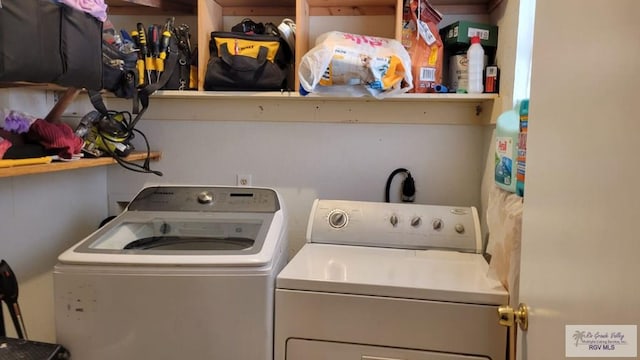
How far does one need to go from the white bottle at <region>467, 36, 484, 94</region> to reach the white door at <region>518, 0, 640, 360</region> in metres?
0.85

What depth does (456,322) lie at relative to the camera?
1324 mm

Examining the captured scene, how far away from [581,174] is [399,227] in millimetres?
1128

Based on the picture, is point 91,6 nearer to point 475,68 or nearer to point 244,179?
point 244,179

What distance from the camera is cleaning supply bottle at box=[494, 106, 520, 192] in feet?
4.32

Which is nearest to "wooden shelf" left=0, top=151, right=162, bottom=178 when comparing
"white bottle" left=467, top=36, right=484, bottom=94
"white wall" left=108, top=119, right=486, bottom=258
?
"white wall" left=108, top=119, right=486, bottom=258

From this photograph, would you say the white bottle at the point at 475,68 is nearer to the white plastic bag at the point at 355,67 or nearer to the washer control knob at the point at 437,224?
the white plastic bag at the point at 355,67

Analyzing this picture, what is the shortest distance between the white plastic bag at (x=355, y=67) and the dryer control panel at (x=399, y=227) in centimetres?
47

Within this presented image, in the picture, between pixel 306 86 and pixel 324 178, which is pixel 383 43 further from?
pixel 324 178

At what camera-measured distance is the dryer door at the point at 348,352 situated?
134 centimetres

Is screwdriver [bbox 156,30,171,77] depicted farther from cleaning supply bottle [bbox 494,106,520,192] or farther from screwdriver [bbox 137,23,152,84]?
cleaning supply bottle [bbox 494,106,520,192]

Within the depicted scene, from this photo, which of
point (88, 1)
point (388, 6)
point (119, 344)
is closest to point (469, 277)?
point (119, 344)

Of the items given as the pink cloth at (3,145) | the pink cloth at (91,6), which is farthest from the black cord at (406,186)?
the pink cloth at (3,145)

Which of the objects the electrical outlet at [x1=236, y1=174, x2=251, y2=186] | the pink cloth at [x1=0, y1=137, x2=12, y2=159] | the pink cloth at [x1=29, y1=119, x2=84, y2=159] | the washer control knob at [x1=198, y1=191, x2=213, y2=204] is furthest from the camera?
the electrical outlet at [x1=236, y1=174, x2=251, y2=186]

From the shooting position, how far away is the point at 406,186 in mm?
2107
